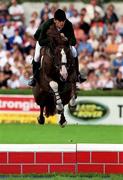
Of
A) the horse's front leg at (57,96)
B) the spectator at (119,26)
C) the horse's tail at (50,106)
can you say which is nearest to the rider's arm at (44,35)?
the horse's front leg at (57,96)

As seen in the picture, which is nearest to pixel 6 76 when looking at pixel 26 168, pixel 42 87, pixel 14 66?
pixel 14 66

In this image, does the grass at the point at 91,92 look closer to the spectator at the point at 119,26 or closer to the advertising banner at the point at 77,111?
the advertising banner at the point at 77,111

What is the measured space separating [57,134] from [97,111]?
11.9 ft

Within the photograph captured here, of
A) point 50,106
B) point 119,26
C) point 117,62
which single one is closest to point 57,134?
point 50,106

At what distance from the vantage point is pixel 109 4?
2178cm

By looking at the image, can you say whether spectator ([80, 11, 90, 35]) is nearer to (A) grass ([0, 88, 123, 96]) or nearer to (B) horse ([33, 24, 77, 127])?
(A) grass ([0, 88, 123, 96])

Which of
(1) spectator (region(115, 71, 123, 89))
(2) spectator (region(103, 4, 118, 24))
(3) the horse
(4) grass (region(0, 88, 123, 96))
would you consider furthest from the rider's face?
(2) spectator (region(103, 4, 118, 24))

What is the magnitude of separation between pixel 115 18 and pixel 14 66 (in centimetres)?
349

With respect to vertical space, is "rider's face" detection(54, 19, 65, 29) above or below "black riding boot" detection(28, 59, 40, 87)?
above

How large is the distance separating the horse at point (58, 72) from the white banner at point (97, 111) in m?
6.78

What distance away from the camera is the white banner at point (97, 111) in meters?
18.9

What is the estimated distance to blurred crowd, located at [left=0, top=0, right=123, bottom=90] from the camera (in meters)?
19.6

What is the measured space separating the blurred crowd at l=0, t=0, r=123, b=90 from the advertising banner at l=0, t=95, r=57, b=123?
48 centimetres

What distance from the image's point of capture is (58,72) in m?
11.6
